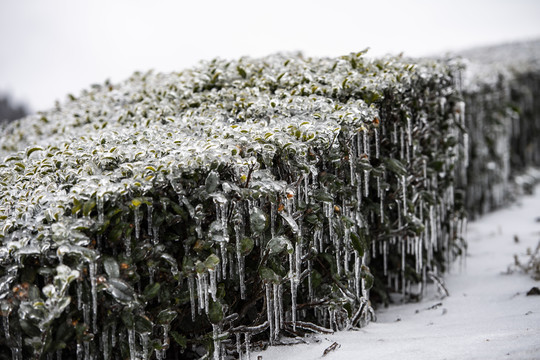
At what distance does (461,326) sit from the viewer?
9.02 ft

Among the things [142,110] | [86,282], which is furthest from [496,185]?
[86,282]

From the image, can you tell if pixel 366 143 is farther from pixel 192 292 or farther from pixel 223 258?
pixel 192 292

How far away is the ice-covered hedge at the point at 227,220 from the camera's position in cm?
203

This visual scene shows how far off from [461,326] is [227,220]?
1.54 metres

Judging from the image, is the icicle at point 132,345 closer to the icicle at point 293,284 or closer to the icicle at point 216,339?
the icicle at point 216,339

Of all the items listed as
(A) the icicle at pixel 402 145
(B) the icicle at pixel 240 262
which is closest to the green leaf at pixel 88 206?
(B) the icicle at pixel 240 262

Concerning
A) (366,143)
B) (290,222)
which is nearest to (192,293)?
(290,222)

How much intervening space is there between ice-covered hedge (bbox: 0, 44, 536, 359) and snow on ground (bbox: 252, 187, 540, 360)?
0.15 meters

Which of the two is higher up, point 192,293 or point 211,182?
point 211,182

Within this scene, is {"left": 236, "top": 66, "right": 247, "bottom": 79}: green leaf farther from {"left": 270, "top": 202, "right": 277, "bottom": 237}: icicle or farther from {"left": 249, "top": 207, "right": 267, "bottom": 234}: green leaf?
{"left": 249, "top": 207, "right": 267, "bottom": 234}: green leaf

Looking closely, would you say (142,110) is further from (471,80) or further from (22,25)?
(22,25)

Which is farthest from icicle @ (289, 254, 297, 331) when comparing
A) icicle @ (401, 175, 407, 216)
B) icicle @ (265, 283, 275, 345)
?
icicle @ (401, 175, 407, 216)

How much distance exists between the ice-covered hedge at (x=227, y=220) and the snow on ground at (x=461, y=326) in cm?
15

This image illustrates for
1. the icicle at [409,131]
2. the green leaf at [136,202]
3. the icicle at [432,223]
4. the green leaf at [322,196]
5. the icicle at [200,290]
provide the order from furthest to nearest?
1. the icicle at [432,223]
2. the icicle at [409,131]
3. the green leaf at [322,196]
4. the icicle at [200,290]
5. the green leaf at [136,202]
